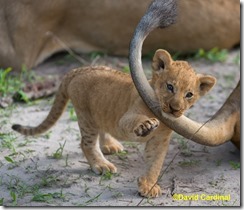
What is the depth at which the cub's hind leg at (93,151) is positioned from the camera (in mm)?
4029

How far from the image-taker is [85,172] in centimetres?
406

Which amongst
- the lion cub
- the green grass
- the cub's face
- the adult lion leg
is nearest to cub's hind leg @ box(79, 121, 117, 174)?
the lion cub

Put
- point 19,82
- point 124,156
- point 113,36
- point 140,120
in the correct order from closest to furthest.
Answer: point 140,120
point 124,156
point 19,82
point 113,36

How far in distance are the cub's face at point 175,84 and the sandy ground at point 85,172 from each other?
1.96 ft

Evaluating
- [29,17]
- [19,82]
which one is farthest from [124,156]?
[29,17]

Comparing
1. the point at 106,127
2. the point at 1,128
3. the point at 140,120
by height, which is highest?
the point at 140,120

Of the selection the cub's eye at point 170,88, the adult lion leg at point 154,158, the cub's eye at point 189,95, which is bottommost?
the adult lion leg at point 154,158

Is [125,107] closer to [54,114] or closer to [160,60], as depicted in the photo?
[160,60]

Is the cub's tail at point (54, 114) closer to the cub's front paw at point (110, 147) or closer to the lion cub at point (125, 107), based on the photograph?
the lion cub at point (125, 107)

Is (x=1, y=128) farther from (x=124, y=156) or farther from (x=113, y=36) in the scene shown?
(x=113, y=36)

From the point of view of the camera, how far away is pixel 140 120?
3.49 m

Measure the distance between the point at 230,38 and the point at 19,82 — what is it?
2.15 metres

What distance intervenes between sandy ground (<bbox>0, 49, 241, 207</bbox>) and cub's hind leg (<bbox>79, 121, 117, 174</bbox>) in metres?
0.06

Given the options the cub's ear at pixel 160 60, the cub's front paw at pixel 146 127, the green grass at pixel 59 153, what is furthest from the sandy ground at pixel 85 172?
the cub's ear at pixel 160 60
